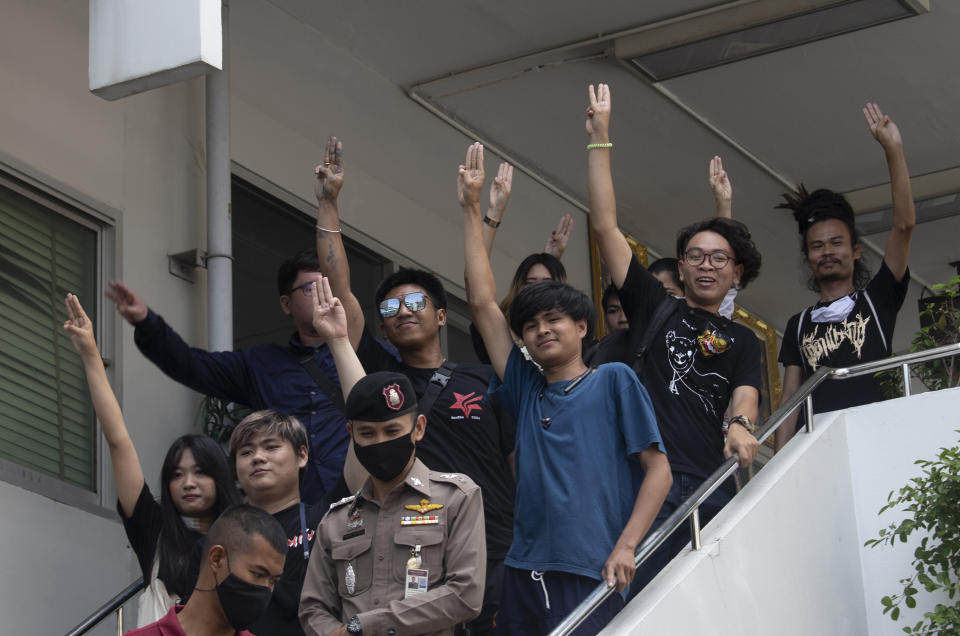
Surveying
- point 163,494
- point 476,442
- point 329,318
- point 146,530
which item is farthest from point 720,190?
point 146,530

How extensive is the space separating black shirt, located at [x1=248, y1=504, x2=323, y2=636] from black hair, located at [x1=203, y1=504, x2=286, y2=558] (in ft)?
2.24

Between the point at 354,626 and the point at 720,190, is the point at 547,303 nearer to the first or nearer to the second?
the point at 354,626

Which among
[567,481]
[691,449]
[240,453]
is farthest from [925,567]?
[240,453]

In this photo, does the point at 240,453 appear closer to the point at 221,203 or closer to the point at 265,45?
the point at 221,203

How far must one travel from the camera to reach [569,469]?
16.5ft

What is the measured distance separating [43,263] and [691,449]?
13.6 feet

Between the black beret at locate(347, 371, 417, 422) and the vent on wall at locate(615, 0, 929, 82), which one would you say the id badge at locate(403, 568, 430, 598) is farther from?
the vent on wall at locate(615, 0, 929, 82)

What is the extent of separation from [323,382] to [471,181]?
112 cm

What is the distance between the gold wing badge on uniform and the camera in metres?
4.82

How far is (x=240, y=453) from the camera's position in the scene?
18.3 feet

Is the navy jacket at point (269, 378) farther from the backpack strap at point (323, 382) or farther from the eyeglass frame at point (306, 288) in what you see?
the eyeglass frame at point (306, 288)

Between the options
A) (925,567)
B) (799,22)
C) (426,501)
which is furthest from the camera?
(799,22)

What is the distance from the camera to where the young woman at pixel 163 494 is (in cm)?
583

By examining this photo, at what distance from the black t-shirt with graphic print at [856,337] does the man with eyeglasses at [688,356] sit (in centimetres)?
94
